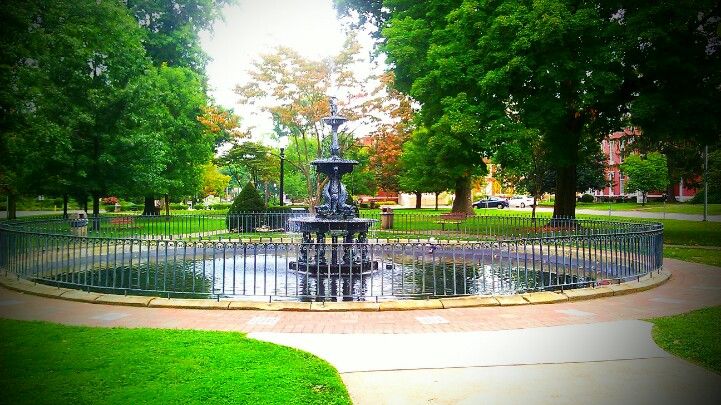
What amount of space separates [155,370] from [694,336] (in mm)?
7438

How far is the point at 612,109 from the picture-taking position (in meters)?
24.3

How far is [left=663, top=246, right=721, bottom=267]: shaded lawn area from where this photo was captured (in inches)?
615

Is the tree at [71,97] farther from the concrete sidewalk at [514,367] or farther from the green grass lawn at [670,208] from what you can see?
the green grass lawn at [670,208]

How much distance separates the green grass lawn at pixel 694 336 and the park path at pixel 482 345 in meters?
0.23

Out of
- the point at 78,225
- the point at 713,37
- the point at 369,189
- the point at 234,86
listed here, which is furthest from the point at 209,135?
the point at 713,37

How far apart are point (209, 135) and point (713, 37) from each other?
31633mm

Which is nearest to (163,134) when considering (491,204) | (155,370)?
(155,370)

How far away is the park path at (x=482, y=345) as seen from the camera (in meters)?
5.29

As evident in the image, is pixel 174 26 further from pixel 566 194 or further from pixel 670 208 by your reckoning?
pixel 670 208

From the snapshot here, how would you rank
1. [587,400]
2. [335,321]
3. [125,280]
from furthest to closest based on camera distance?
[125,280] < [335,321] < [587,400]

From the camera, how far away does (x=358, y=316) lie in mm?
8680

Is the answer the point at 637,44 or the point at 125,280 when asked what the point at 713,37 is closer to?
the point at 637,44

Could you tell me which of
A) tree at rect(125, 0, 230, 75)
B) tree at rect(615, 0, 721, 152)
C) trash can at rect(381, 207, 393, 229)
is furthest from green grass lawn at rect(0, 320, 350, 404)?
tree at rect(125, 0, 230, 75)

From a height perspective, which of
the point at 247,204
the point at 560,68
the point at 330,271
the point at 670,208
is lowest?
the point at 330,271
